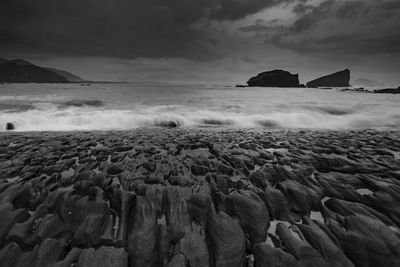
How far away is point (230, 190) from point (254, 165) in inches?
80.4

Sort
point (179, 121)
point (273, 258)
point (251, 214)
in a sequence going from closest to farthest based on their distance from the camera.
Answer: point (273, 258)
point (251, 214)
point (179, 121)

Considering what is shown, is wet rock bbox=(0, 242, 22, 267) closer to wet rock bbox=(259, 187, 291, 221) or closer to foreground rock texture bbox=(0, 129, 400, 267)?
foreground rock texture bbox=(0, 129, 400, 267)

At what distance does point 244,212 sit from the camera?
436cm

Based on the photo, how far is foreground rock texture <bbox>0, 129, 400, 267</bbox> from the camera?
336cm

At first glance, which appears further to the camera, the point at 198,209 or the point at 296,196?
the point at 296,196

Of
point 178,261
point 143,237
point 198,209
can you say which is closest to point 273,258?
point 178,261

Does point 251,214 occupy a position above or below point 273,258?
above

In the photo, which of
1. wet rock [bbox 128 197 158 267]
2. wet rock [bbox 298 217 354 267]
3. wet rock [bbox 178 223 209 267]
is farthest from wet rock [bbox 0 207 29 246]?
wet rock [bbox 298 217 354 267]

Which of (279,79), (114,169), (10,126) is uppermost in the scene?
(279,79)

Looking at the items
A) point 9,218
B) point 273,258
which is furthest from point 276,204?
point 9,218

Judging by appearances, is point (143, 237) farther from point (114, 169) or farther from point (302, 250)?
point (114, 169)

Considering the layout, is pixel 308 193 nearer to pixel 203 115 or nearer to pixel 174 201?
pixel 174 201

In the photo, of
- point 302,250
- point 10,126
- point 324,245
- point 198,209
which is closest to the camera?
point 302,250

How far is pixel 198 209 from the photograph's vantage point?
14.7ft
